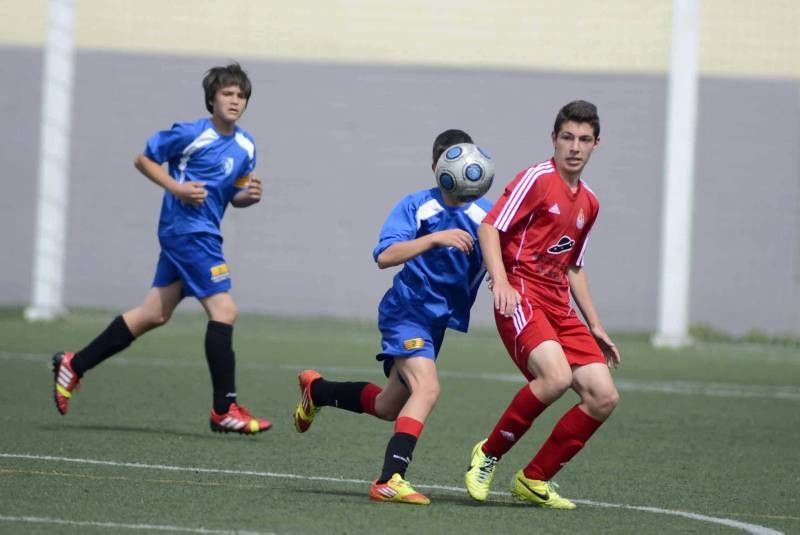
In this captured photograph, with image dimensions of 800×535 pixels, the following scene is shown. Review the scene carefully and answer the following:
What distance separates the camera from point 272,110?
1708cm

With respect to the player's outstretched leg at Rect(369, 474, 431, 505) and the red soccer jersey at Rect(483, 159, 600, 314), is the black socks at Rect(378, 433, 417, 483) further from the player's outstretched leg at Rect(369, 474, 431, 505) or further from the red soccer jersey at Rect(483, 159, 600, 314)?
the red soccer jersey at Rect(483, 159, 600, 314)

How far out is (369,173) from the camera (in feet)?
55.9

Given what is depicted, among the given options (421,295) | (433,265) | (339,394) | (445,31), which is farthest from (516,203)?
(445,31)

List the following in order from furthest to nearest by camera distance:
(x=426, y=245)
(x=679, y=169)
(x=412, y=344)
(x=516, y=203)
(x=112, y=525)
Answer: (x=679, y=169) < (x=412, y=344) < (x=516, y=203) < (x=426, y=245) < (x=112, y=525)

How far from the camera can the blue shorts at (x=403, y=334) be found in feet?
20.3

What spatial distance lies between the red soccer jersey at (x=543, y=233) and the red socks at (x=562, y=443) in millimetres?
452

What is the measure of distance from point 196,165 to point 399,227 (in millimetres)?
2423

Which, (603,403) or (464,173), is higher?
(464,173)

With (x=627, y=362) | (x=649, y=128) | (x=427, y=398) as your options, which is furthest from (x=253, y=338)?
(x=427, y=398)

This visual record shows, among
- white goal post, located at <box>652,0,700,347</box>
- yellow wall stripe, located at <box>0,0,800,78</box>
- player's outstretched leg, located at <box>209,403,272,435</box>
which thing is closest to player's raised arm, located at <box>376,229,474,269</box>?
player's outstretched leg, located at <box>209,403,272,435</box>

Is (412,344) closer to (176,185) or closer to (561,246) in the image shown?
(561,246)

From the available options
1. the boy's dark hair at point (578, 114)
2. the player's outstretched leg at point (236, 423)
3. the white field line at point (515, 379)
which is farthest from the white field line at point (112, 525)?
the white field line at point (515, 379)

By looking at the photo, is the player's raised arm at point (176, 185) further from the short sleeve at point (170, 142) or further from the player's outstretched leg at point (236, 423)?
the player's outstretched leg at point (236, 423)

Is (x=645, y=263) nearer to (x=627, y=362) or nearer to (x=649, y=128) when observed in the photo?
(x=649, y=128)
